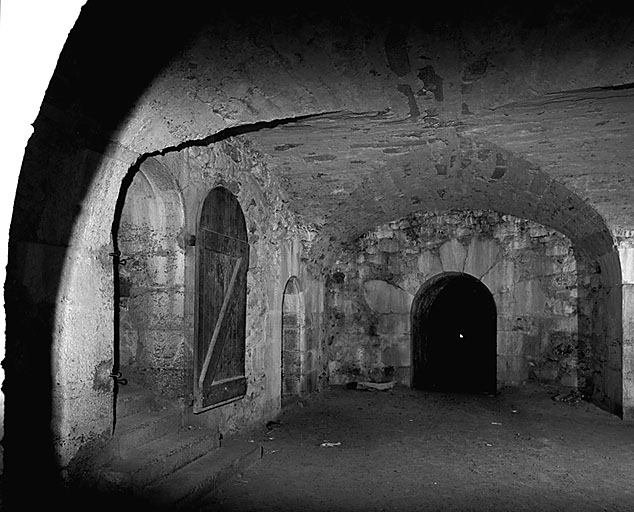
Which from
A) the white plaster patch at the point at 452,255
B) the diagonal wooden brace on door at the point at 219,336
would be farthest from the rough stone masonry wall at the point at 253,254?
the white plaster patch at the point at 452,255

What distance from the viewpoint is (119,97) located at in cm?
297

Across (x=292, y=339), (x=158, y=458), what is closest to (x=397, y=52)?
(x=158, y=458)

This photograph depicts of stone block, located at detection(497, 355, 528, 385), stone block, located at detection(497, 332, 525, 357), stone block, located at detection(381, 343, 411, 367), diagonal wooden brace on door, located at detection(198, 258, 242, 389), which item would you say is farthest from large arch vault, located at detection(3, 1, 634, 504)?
stone block, located at detection(381, 343, 411, 367)

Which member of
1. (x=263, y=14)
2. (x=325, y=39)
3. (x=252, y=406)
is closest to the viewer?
(x=263, y=14)

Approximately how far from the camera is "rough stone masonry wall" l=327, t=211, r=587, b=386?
8312 millimetres

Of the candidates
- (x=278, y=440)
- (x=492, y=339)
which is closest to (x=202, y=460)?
(x=278, y=440)

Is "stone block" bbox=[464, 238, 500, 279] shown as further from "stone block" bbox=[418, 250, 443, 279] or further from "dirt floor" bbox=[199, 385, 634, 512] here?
"dirt floor" bbox=[199, 385, 634, 512]

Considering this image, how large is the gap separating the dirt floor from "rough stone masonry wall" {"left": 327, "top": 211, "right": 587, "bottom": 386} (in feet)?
3.49

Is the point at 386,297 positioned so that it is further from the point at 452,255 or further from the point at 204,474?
the point at 204,474

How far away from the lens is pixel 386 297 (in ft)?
30.0

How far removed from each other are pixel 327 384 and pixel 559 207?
398cm

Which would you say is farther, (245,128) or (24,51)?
(245,128)

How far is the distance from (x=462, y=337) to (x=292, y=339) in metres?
6.72

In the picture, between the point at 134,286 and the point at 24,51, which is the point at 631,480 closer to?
the point at 134,286
